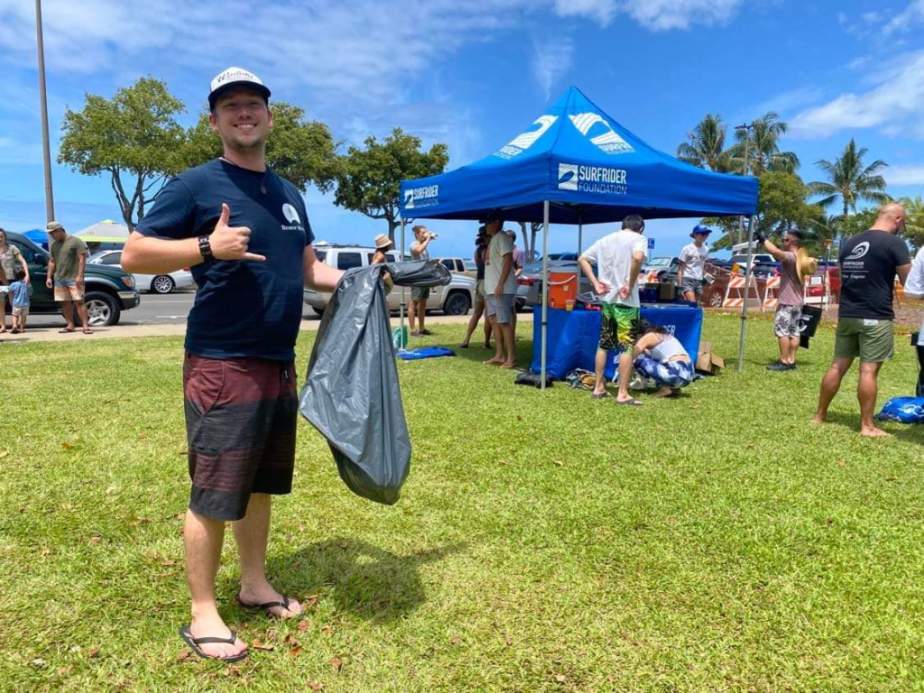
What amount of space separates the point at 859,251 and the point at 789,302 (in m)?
3.17

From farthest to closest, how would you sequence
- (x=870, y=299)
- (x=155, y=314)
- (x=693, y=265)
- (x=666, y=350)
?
(x=155, y=314), (x=693, y=265), (x=666, y=350), (x=870, y=299)

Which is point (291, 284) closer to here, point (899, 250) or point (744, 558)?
point (744, 558)

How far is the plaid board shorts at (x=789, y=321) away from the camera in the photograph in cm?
820

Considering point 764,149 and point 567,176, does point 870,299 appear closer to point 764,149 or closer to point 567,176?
point 567,176

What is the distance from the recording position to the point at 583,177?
646cm

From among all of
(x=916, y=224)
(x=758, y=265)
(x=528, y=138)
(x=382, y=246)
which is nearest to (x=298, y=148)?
(x=758, y=265)

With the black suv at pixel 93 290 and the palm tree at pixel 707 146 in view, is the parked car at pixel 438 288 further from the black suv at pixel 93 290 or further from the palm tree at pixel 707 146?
the palm tree at pixel 707 146

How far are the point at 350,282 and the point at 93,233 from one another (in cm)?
4461

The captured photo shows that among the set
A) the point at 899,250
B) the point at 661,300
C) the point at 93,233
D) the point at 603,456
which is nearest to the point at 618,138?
the point at 661,300

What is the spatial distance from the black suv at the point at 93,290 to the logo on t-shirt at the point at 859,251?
40.6ft

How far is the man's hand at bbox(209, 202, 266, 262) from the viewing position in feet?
6.38

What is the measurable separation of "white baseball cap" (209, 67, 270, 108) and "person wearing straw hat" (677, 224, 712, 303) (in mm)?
8680

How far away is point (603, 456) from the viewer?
14.9 feet

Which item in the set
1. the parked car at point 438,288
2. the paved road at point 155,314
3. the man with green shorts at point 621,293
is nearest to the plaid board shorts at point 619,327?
the man with green shorts at point 621,293
